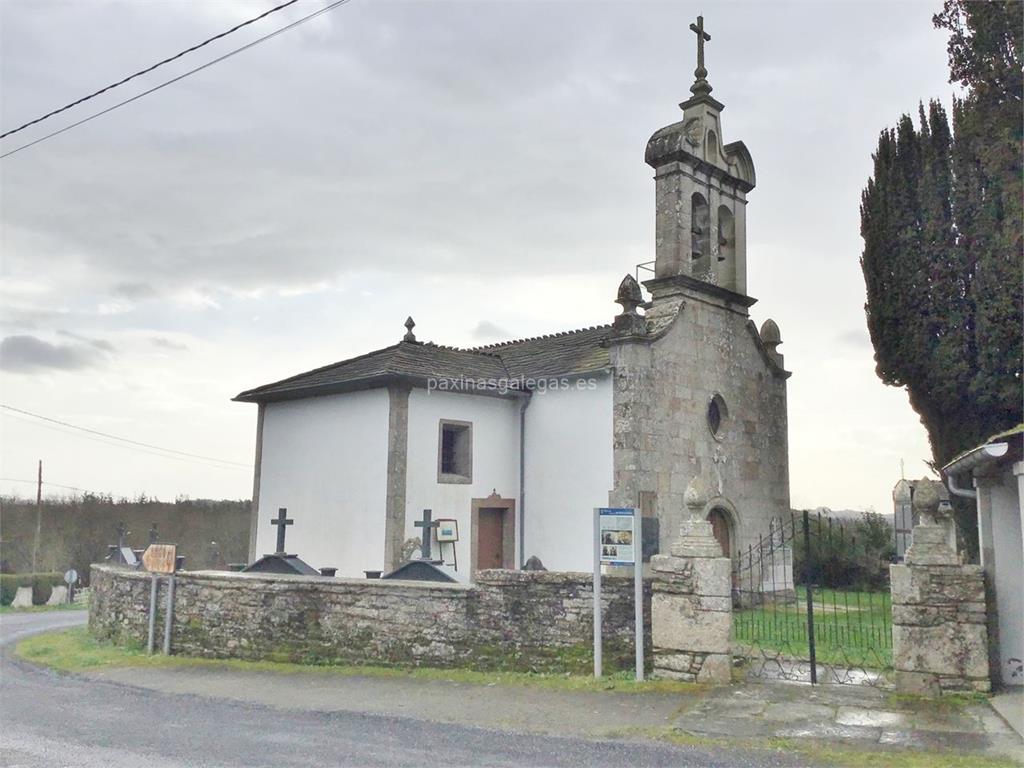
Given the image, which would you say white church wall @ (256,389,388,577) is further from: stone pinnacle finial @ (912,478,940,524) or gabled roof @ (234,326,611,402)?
stone pinnacle finial @ (912,478,940,524)

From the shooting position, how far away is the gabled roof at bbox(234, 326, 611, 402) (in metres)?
16.6

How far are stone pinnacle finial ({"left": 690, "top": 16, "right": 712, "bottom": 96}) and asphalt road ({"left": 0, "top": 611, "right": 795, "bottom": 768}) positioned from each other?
576 inches

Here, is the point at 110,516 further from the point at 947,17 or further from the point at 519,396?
the point at 947,17

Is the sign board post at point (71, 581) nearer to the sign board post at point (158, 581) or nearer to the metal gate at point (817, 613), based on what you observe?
the sign board post at point (158, 581)

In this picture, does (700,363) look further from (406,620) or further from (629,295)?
(406,620)

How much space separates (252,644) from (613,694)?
19.0ft

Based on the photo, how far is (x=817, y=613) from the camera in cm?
1642

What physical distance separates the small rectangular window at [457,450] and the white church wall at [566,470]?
1.43 metres

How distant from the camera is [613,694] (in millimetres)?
9656

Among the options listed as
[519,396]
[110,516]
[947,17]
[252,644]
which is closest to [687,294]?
[519,396]

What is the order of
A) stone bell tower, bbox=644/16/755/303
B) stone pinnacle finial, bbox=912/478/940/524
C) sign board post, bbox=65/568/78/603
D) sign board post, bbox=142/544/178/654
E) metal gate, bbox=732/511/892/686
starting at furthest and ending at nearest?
sign board post, bbox=65/568/78/603
stone bell tower, bbox=644/16/755/303
sign board post, bbox=142/544/178/654
metal gate, bbox=732/511/892/686
stone pinnacle finial, bbox=912/478/940/524

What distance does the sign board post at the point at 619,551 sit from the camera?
33.2 feet

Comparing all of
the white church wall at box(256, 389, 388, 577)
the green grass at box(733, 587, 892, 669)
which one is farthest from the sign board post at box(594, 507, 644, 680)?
the white church wall at box(256, 389, 388, 577)

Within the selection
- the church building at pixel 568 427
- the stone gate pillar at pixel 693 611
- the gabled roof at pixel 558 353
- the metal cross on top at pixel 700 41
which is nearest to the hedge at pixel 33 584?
the church building at pixel 568 427
